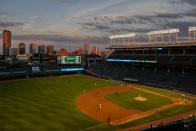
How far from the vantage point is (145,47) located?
106 metres

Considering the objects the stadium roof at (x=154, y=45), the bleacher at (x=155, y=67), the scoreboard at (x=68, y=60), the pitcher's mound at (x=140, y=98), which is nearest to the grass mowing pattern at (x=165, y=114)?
the pitcher's mound at (x=140, y=98)

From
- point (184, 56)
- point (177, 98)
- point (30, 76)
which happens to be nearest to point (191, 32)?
point (184, 56)

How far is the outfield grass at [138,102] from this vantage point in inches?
2286

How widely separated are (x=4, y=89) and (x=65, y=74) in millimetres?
35445

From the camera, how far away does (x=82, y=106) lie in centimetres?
5778

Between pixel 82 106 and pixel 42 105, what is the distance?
27.8 ft

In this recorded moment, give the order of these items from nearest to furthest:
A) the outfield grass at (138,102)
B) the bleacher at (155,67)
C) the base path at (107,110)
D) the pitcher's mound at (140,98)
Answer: the base path at (107,110), the outfield grass at (138,102), the pitcher's mound at (140,98), the bleacher at (155,67)

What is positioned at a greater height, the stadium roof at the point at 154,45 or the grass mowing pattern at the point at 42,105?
the stadium roof at the point at 154,45

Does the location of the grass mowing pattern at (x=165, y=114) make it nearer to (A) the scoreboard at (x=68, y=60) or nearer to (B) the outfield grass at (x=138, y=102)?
(B) the outfield grass at (x=138, y=102)

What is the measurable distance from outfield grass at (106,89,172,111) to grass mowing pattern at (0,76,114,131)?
1063 centimetres

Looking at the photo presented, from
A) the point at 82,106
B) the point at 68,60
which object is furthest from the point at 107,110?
the point at 68,60

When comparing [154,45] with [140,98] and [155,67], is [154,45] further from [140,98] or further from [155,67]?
[140,98]

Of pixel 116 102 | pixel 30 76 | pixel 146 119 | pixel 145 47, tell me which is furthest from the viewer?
pixel 145 47

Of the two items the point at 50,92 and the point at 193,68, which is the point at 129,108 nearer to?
the point at 50,92
